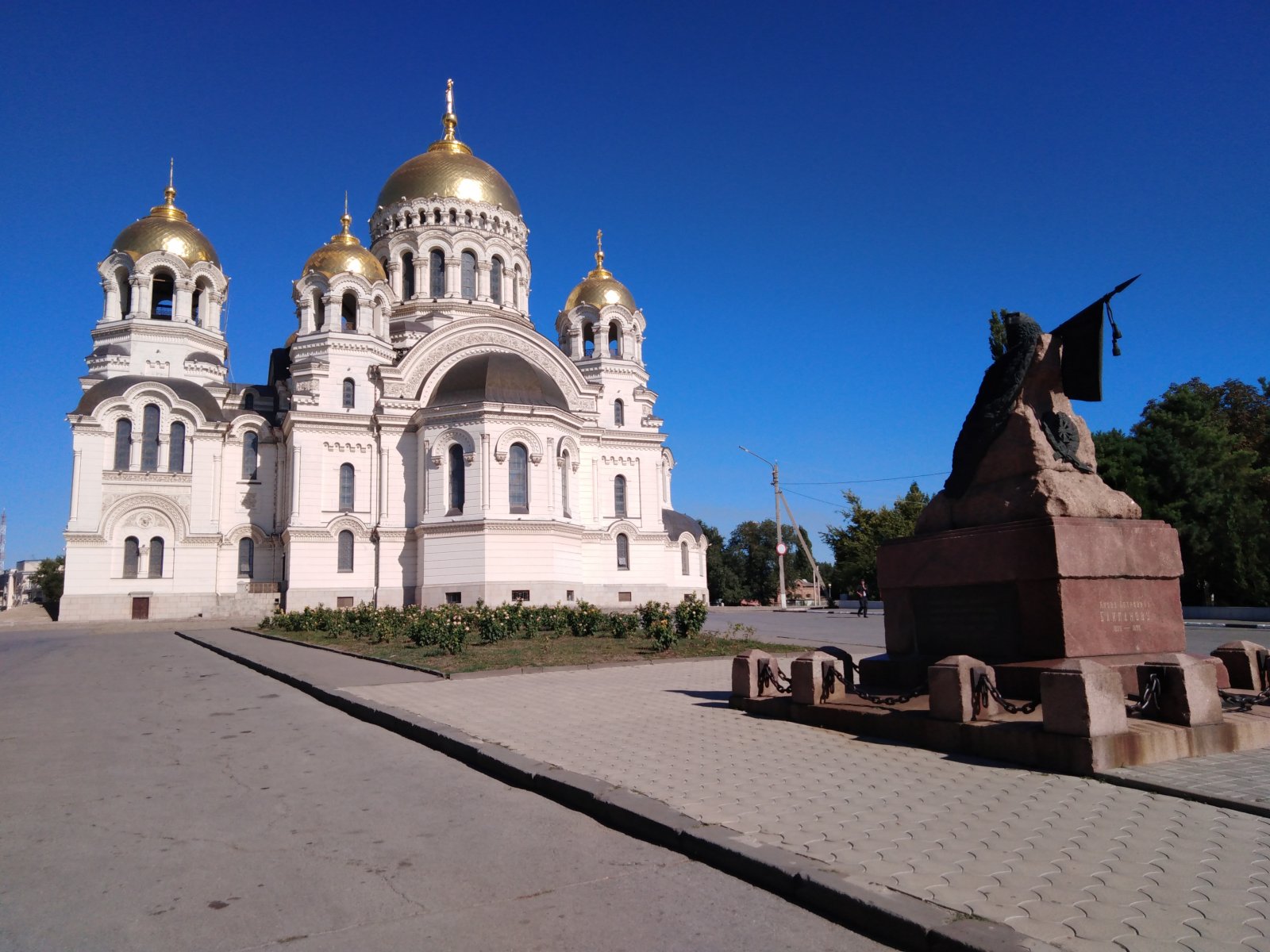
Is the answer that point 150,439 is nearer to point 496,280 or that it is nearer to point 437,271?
point 437,271

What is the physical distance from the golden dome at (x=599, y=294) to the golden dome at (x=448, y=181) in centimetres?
506

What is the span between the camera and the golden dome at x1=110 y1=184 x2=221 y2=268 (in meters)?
40.9

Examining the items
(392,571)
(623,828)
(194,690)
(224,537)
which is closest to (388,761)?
(623,828)

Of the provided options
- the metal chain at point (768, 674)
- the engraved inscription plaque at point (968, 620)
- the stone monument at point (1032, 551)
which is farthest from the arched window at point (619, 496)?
the engraved inscription plaque at point (968, 620)

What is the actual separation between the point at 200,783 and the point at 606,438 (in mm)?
34857

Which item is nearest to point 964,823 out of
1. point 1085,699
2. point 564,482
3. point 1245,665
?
point 1085,699

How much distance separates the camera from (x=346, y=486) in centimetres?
3709

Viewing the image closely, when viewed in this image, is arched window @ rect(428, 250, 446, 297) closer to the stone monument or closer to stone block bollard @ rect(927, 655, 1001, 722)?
the stone monument

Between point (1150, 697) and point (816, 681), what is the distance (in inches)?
113

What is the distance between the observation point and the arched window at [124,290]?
4075 centimetres

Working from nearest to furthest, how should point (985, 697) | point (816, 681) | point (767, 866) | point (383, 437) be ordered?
point (767, 866)
point (985, 697)
point (816, 681)
point (383, 437)

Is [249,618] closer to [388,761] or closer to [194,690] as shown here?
[194,690]

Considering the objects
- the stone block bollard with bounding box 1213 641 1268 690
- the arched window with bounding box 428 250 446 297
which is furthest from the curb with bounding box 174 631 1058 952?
the arched window with bounding box 428 250 446 297

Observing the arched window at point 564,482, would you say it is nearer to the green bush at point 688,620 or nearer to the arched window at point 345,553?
the arched window at point 345,553
